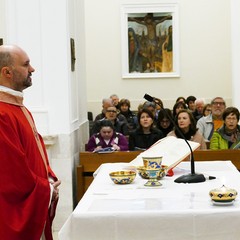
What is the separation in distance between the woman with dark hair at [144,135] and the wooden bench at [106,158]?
0.44m

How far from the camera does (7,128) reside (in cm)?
403

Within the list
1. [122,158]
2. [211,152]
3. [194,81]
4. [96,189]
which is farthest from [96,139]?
[194,81]

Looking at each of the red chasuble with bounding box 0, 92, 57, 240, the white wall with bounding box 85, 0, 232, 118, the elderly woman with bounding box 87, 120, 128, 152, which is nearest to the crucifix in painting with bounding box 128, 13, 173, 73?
the white wall with bounding box 85, 0, 232, 118

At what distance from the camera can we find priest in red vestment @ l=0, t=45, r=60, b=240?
3.96 meters

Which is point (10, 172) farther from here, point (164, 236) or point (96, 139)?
point (96, 139)

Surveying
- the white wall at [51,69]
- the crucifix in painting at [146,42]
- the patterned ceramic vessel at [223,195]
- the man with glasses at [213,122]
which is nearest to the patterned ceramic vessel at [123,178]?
the patterned ceramic vessel at [223,195]

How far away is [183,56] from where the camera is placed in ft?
52.5

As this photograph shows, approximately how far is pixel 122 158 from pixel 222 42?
898 centimetres

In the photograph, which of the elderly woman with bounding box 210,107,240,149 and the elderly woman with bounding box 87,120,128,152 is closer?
the elderly woman with bounding box 210,107,240,149

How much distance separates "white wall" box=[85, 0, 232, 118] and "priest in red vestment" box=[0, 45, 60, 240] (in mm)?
11645

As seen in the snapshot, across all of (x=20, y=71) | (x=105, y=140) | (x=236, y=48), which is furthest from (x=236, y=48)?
(x=20, y=71)

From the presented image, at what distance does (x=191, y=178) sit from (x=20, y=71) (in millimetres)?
1574

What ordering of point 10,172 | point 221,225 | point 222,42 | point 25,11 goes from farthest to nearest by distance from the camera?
1. point 222,42
2. point 25,11
3. point 10,172
4. point 221,225

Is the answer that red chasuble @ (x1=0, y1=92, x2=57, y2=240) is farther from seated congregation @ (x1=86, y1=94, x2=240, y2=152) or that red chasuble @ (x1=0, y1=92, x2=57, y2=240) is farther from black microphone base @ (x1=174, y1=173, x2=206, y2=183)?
seated congregation @ (x1=86, y1=94, x2=240, y2=152)
